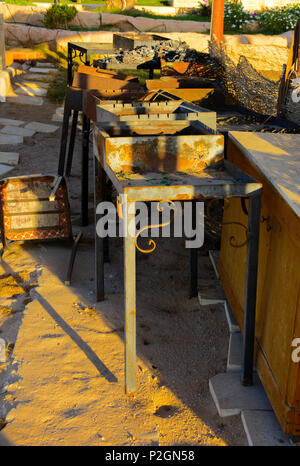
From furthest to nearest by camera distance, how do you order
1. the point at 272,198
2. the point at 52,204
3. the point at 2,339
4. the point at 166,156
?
the point at 52,204, the point at 2,339, the point at 166,156, the point at 272,198

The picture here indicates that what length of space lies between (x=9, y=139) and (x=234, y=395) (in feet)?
26.6

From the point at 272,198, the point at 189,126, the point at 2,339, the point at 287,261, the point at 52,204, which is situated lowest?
the point at 2,339

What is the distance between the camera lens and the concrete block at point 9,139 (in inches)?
397

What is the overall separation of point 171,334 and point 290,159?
1.68m

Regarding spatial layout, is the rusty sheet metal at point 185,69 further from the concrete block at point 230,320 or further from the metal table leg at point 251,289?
the metal table leg at point 251,289

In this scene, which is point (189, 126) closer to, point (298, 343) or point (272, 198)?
point (272, 198)

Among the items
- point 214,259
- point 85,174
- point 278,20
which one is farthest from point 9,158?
point 278,20

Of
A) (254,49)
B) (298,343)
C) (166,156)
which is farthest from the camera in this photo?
(254,49)

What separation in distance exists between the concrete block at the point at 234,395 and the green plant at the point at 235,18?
2257 centimetres

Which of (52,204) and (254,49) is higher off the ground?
(254,49)

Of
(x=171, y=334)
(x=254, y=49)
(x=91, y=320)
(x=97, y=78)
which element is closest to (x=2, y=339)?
(x=91, y=320)

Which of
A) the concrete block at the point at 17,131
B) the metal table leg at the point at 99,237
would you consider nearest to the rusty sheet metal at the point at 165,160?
the metal table leg at the point at 99,237

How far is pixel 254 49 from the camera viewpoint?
1533 cm

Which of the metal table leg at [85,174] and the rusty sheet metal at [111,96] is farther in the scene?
the metal table leg at [85,174]
